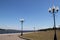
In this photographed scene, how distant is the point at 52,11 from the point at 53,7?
53cm

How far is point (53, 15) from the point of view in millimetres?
15070

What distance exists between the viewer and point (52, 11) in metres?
14.9

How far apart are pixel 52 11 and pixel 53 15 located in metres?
0.48

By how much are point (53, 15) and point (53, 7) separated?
0.97m

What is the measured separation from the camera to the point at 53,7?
14.6m
